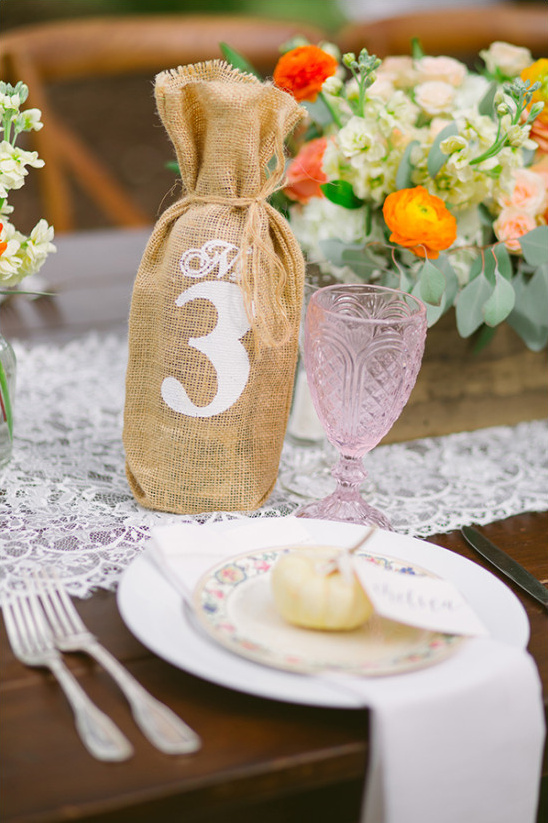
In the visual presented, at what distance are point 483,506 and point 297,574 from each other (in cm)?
35

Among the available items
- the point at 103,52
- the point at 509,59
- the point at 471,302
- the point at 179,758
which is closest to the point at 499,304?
the point at 471,302

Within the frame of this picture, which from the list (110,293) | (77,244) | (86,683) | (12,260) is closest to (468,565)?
(86,683)

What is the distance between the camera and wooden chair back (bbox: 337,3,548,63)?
2148 mm

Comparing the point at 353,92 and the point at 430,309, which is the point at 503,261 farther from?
the point at 353,92

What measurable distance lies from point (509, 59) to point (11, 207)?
1.91 ft

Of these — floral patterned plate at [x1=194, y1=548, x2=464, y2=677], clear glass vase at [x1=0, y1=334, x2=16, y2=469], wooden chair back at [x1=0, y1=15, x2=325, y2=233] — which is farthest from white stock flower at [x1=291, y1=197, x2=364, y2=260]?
wooden chair back at [x1=0, y1=15, x2=325, y2=233]

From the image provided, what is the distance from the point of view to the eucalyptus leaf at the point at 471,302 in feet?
2.83

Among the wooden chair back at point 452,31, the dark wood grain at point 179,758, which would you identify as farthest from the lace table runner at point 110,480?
the wooden chair back at point 452,31

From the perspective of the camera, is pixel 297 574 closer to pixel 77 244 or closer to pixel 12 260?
pixel 12 260

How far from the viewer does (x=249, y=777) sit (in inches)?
18.8

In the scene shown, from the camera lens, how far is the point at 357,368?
0.72 m

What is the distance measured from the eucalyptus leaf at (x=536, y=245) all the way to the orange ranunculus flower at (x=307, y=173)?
0.68 ft

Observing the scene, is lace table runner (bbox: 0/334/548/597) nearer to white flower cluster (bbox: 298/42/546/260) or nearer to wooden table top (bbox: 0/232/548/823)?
wooden table top (bbox: 0/232/548/823)

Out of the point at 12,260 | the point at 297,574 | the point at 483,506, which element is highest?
the point at 12,260
